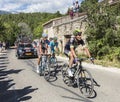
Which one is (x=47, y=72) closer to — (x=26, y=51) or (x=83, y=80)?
(x=83, y=80)

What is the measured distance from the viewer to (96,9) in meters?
22.6

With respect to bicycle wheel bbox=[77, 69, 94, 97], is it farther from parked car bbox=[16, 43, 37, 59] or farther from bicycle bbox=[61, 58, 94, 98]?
parked car bbox=[16, 43, 37, 59]

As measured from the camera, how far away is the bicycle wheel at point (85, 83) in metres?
8.57

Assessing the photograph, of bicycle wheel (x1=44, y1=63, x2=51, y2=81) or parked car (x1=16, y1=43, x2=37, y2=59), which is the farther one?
parked car (x1=16, y1=43, x2=37, y2=59)

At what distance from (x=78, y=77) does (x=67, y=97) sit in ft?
2.47

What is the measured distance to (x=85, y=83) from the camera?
29.0 ft

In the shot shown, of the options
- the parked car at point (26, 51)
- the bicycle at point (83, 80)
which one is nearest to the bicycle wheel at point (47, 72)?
the bicycle at point (83, 80)

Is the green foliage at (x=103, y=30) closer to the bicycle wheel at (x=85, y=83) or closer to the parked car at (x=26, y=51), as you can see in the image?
the parked car at (x=26, y=51)

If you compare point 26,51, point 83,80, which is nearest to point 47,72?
point 83,80

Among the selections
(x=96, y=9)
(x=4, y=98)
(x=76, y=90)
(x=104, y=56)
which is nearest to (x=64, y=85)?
(x=76, y=90)

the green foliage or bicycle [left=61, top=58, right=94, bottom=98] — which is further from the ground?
the green foliage

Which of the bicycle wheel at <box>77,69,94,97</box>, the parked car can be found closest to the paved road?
the bicycle wheel at <box>77,69,94,97</box>

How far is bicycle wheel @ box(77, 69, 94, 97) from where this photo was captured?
8.57m

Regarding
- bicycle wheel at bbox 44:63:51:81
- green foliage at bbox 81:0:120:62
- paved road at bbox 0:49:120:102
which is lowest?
paved road at bbox 0:49:120:102
